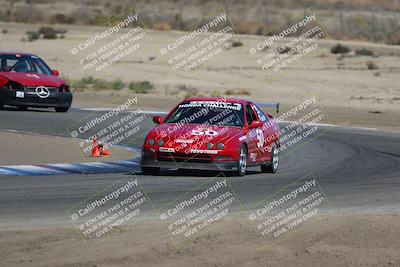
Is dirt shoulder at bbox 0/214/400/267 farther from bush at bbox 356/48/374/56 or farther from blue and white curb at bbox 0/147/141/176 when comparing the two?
bush at bbox 356/48/374/56

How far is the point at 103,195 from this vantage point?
14.5 m

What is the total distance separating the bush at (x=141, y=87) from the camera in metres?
39.7

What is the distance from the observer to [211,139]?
57.3 ft

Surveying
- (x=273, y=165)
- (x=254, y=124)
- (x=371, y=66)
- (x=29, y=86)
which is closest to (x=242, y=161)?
(x=254, y=124)

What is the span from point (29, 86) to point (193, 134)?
11.3 m

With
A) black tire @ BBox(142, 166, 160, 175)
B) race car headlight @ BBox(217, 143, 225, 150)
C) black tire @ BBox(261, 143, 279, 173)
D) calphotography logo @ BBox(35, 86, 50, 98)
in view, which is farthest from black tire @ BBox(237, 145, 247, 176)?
calphotography logo @ BBox(35, 86, 50, 98)

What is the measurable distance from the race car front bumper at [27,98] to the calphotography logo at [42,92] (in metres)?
0.07

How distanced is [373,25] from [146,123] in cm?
3514

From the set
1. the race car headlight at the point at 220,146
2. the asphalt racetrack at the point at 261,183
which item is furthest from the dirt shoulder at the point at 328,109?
the race car headlight at the point at 220,146

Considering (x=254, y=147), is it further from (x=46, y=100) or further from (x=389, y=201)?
(x=46, y=100)

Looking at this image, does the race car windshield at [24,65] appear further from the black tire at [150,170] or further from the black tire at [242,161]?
the black tire at [242,161]

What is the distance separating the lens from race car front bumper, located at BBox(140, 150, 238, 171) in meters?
17.2

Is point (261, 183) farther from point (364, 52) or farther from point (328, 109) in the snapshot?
point (364, 52)

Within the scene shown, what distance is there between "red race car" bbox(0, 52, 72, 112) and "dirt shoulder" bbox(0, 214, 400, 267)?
16.2 meters
